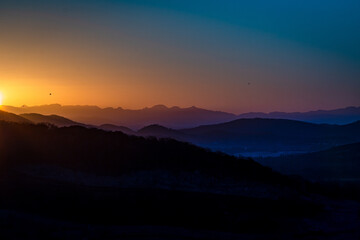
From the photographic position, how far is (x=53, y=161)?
27844 millimetres

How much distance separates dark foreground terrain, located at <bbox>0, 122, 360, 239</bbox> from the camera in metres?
15.1

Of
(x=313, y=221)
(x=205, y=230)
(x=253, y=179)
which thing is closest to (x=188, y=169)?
(x=253, y=179)

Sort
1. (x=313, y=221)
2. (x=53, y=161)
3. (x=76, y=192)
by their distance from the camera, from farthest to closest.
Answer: (x=53, y=161)
(x=76, y=192)
(x=313, y=221)

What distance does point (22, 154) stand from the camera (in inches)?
1130

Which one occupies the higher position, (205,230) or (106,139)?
(106,139)

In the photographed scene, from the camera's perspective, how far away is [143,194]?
20.6 meters

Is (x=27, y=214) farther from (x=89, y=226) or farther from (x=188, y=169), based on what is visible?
(x=188, y=169)

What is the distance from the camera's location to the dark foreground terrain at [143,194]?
15.1 m

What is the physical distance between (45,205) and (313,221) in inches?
457

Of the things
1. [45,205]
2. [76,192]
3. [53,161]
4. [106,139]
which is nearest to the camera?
[45,205]

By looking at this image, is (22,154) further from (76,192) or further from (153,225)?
(153,225)

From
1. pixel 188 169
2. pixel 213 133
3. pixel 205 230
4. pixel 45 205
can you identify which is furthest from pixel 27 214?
pixel 213 133

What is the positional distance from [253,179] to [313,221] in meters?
9.87

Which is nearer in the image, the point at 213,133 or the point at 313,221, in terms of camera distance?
the point at 313,221
